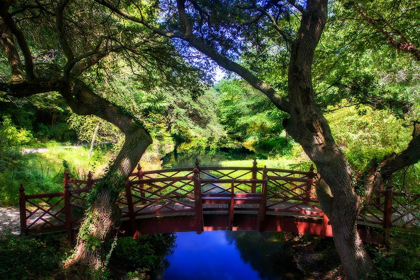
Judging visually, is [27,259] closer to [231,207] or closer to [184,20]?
[231,207]

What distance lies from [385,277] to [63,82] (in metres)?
8.55

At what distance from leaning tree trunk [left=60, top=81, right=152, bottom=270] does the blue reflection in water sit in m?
3.96

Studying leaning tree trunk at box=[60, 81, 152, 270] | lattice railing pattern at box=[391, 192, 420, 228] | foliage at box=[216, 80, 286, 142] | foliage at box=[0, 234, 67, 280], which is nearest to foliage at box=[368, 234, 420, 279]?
lattice railing pattern at box=[391, 192, 420, 228]

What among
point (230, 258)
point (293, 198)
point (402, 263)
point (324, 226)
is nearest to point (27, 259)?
point (293, 198)

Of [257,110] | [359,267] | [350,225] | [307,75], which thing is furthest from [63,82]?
[257,110]

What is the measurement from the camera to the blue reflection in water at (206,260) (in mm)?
9250

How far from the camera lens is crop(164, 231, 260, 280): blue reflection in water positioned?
9.25 metres

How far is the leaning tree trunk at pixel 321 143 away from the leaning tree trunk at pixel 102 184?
3.74m

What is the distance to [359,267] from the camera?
5.82m

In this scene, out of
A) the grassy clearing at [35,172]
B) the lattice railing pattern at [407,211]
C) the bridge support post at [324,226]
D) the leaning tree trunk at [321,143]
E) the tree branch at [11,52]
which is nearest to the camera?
the leaning tree trunk at [321,143]

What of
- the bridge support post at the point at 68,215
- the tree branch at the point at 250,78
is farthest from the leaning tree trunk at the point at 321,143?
the bridge support post at the point at 68,215

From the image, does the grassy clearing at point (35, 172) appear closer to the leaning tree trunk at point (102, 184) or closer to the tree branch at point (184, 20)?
the leaning tree trunk at point (102, 184)

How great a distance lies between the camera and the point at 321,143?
5699mm

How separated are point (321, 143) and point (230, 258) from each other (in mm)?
6858
